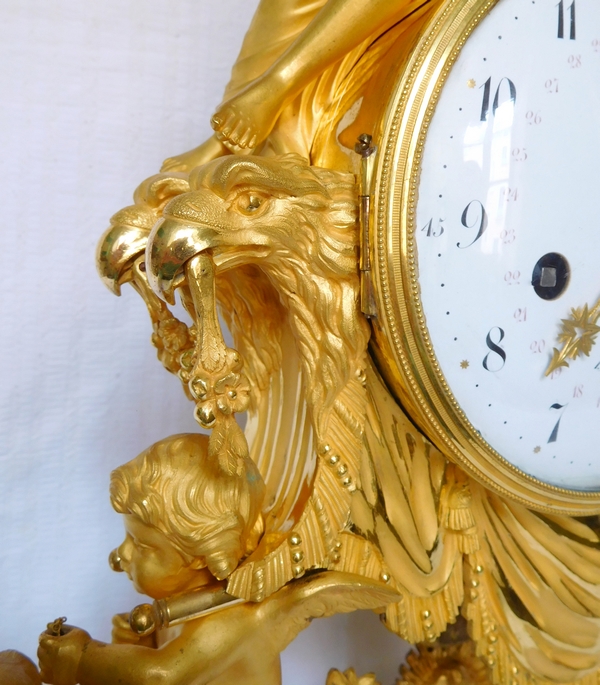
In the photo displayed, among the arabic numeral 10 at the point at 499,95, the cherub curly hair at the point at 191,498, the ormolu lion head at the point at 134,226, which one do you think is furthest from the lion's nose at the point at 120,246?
the arabic numeral 10 at the point at 499,95

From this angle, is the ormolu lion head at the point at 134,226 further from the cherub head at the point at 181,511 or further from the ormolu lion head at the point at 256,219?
the cherub head at the point at 181,511

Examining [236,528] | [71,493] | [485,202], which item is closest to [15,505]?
[71,493]

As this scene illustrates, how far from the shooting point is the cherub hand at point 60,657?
58cm

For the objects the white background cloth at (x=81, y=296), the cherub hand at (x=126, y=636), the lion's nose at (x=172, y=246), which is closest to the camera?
the lion's nose at (x=172, y=246)

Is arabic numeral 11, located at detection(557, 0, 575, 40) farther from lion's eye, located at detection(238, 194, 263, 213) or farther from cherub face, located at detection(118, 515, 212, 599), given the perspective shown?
cherub face, located at detection(118, 515, 212, 599)

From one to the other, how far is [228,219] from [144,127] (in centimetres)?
34

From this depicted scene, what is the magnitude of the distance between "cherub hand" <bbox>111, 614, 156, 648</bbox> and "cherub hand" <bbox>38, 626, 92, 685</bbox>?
0.03 meters

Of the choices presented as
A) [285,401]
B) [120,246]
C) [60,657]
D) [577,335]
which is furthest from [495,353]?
[60,657]

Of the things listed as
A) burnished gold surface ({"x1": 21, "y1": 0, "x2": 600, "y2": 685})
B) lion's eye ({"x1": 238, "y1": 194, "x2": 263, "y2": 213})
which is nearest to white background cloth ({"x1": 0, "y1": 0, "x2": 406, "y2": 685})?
burnished gold surface ({"x1": 21, "y1": 0, "x2": 600, "y2": 685})

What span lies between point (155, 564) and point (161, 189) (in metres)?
0.28

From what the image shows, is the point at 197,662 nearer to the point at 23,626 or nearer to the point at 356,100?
the point at 23,626

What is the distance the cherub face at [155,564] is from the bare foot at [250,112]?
0.29 metres

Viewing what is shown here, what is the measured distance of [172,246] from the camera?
51cm

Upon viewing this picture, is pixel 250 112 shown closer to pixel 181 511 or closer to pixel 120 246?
pixel 120 246
